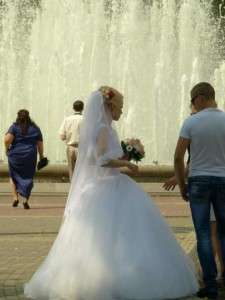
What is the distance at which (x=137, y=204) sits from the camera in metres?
6.08

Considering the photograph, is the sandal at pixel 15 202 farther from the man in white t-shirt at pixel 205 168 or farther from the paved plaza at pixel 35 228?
the man in white t-shirt at pixel 205 168

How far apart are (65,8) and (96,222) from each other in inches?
805

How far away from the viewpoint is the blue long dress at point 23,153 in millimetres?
12656

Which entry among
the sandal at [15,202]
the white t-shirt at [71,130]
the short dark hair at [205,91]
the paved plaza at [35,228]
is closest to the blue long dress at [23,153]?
the sandal at [15,202]

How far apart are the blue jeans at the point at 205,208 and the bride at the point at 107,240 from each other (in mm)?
170

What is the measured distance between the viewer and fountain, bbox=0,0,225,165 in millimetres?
23031

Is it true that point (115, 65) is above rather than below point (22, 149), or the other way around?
above

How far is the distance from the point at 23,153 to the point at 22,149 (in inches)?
2.5

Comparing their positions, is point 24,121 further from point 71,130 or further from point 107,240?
point 107,240

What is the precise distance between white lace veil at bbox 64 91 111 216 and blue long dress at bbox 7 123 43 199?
649 cm

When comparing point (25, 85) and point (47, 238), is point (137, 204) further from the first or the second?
point (25, 85)

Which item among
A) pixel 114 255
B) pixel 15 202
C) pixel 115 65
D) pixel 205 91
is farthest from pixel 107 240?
pixel 115 65

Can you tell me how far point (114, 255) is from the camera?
5844 millimetres

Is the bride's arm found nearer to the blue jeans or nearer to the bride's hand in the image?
the bride's hand
